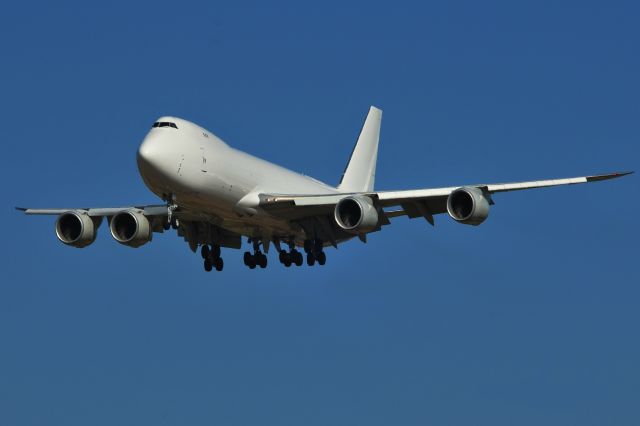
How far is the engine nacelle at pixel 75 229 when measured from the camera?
187 ft

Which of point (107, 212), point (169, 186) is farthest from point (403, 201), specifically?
point (107, 212)

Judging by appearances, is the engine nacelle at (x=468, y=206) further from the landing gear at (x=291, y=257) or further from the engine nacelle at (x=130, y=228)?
the engine nacelle at (x=130, y=228)

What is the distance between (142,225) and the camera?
183ft

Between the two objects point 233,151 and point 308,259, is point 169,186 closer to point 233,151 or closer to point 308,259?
point 233,151

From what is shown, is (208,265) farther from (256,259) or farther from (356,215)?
(356,215)

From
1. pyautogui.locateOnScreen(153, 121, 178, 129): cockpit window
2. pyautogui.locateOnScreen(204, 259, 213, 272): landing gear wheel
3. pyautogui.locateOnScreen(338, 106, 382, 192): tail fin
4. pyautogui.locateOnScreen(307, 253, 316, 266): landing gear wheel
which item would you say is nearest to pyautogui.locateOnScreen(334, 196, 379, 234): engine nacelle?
pyautogui.locateOnScreen(307, 253, 316, 266): landing gear wheel

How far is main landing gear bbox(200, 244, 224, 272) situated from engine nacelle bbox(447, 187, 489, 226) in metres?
12.7

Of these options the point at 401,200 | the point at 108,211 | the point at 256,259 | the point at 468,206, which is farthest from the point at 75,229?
the point at 468,206

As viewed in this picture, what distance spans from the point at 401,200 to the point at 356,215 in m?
1.95

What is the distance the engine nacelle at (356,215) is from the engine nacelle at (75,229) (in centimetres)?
1127

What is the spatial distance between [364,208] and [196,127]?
752cm

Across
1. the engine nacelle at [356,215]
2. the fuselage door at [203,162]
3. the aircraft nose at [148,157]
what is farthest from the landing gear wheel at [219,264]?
the aircraft nose at [148,157]

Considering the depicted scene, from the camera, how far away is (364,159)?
6938 cm

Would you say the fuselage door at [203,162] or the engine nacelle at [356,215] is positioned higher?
the fuselage door at [203,162]
